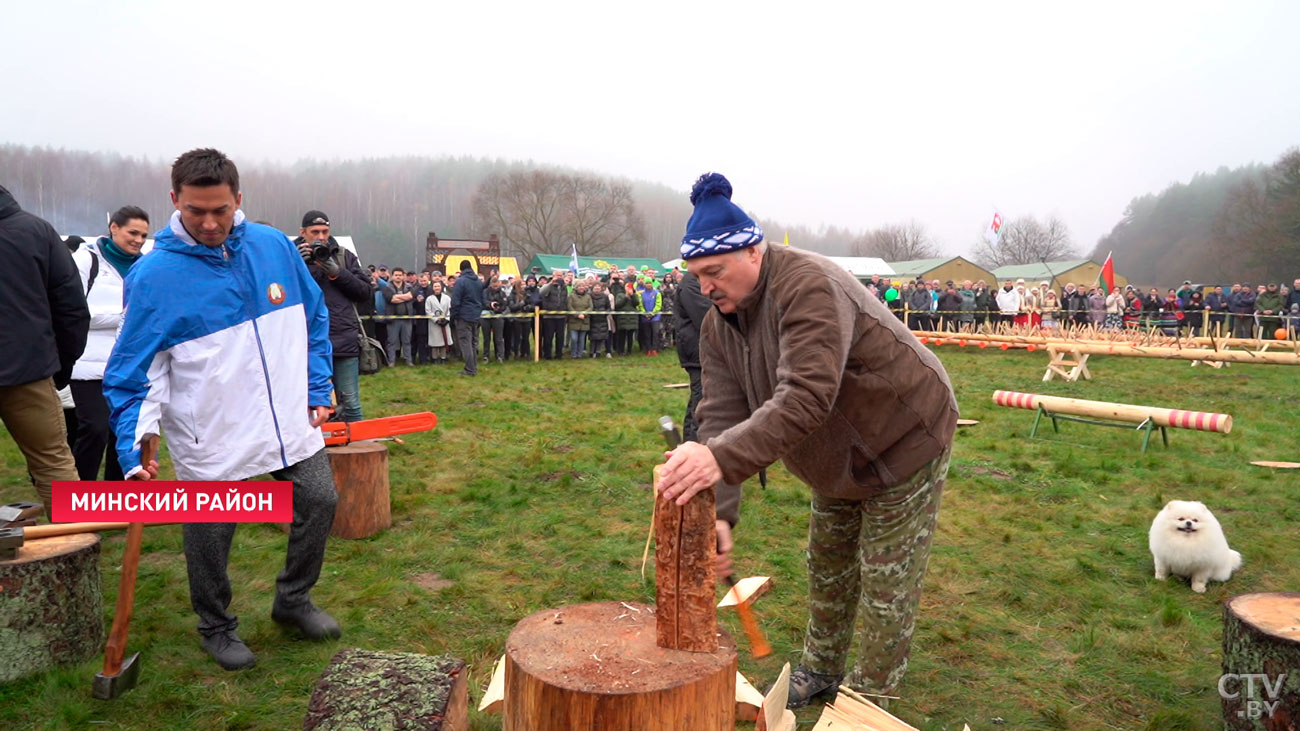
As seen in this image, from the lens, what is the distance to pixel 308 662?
355 cm

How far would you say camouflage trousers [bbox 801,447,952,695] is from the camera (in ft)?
9.26

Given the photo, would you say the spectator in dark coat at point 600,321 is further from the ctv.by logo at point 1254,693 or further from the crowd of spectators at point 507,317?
the ctv.by logo at point 1254,693

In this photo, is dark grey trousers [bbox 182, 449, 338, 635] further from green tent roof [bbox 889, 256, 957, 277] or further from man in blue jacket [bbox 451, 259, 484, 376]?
green tent roof [bbox 889, 256, 957, 277]

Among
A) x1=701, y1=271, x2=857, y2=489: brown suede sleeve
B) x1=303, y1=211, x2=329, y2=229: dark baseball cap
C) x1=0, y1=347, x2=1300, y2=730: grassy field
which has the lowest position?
x1=0, y1=347, x2=1300, y2=730: grassy field

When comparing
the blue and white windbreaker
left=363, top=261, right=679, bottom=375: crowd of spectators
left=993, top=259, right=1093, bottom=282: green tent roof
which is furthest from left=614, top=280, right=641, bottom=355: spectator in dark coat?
left=993, top=259, right=1093, bottom=282: green tent roof

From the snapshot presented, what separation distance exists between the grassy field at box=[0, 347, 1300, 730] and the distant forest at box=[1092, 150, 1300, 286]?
48.3 m

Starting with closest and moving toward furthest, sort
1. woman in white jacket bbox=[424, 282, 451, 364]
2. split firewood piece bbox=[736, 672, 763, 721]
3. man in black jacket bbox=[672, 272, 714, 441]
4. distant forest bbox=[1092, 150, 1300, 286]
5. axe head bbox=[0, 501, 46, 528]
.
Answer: split firewood piece bbox=[736, 672, 763, 721] < axe head bbox=[0, 501, 46, 528] < man in black jacket bbox=[672, 272, 714, 441] < woman in white jacket bbox=[424, 282, 451, 364] < distant forest bbox=[1092, 150, 1300, 286]

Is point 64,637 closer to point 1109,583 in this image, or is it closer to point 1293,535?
point 1109,583

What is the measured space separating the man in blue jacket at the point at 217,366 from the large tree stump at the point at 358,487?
1661mm

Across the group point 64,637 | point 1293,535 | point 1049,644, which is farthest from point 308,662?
point 1293,535

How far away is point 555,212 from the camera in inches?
2415

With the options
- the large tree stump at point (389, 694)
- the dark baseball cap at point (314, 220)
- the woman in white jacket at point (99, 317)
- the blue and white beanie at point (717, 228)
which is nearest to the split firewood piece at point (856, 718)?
the large tree stump at point (389, 694)

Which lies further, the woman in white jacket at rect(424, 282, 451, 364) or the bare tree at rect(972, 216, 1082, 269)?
the bare tree at rect(972, 216, 1082, 269)

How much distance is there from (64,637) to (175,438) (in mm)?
1126
